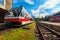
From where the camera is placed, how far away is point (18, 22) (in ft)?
46.5

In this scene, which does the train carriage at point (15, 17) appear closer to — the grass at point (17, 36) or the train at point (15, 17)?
the train at point (15, 17)

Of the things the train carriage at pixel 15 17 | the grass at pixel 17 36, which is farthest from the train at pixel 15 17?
the grass at pixel 17 36

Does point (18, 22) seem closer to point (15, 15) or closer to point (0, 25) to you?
point (15, 15)

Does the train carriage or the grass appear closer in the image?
the grass

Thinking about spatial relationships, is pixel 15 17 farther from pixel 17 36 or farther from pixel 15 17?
pixel 17 36

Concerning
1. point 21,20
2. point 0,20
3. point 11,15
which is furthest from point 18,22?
point 0,20

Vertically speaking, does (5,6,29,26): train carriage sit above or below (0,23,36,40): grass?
above

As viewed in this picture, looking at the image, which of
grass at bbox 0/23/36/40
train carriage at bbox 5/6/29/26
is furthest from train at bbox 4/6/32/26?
grass at bbox 0/23/36/40

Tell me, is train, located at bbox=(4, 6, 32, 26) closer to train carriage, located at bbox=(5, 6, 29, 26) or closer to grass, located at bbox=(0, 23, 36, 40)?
train carriage, located at bbox=(5, 6, 29, 26)

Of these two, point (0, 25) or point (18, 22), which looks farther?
point (0, 25)

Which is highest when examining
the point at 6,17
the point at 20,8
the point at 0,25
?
the point at 20,8

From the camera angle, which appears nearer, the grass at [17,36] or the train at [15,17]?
the grass at [17,36]

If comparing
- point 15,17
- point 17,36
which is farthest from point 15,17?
point 17,36

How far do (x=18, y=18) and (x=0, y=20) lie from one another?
7.81 feet
